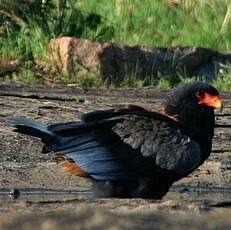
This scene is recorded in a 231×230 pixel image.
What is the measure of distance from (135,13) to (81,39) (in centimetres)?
188

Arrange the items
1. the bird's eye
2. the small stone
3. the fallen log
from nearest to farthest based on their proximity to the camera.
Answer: the small stone < the bird's eye < the fallen log

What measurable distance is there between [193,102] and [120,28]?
734 cm

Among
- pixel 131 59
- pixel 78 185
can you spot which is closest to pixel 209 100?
pixel 78 185

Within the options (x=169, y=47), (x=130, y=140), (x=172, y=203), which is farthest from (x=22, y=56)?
(x=172, y=203)

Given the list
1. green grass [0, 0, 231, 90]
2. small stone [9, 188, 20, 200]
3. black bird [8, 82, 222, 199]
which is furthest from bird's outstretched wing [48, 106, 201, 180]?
green grass [0, 0, 231, 90]

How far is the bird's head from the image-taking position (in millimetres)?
6231

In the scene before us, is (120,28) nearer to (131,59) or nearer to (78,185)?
(131,59)

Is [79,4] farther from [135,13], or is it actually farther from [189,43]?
[189,43]

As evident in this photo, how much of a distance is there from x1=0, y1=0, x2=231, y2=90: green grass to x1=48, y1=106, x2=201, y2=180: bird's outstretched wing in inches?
222

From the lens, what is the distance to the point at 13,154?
25.7 feet

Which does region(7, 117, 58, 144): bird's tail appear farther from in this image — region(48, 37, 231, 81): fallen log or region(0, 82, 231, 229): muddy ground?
region(48, 37, 231, 81): fallen log

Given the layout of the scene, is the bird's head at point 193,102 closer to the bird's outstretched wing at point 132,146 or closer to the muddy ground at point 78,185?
the bird's outstretched wing at point 132,146

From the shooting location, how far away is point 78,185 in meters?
7.11

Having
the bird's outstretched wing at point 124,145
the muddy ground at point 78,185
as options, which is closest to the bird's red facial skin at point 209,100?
the bird's outstretched wing at point 124,145
